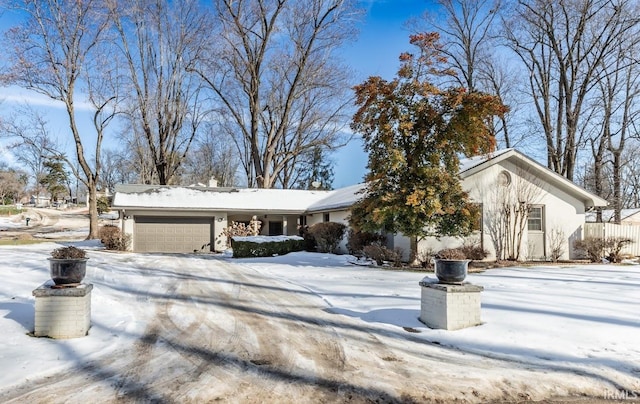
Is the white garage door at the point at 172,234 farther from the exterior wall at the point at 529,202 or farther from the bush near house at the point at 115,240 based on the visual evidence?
the exterior wall at the point at 529,202

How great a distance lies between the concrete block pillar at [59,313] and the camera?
5.45 meters

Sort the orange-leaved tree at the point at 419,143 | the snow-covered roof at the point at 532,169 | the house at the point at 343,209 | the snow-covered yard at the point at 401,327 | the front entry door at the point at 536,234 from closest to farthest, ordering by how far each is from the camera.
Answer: the snow-covered yard at the point at 401,327 < the orange-leaved tree at the point at 419,143 < the snow-covered roof at the point at 532,169 < the house at the point at 343,209 < the front entry door at the point at 536,234

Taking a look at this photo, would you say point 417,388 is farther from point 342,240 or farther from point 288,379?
point 342,240

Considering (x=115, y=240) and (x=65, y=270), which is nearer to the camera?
(x=65, y=270)

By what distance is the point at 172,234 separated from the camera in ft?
75.8

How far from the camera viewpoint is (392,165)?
12430 millimetres

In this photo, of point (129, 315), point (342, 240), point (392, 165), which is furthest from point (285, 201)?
point (129, 315)

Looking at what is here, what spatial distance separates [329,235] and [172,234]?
9669 mm

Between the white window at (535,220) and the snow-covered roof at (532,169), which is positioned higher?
the snow-covered roof at (532,169)

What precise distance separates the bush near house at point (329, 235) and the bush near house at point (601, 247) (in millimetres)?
9573

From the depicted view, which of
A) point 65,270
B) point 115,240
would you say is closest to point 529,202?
point 65,270

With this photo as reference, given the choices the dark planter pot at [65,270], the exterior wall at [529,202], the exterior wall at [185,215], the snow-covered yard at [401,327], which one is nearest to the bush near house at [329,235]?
the exterior wall at [529,202]

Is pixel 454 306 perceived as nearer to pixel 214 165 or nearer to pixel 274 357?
pixel 274 357

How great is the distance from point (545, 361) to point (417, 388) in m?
1.92
